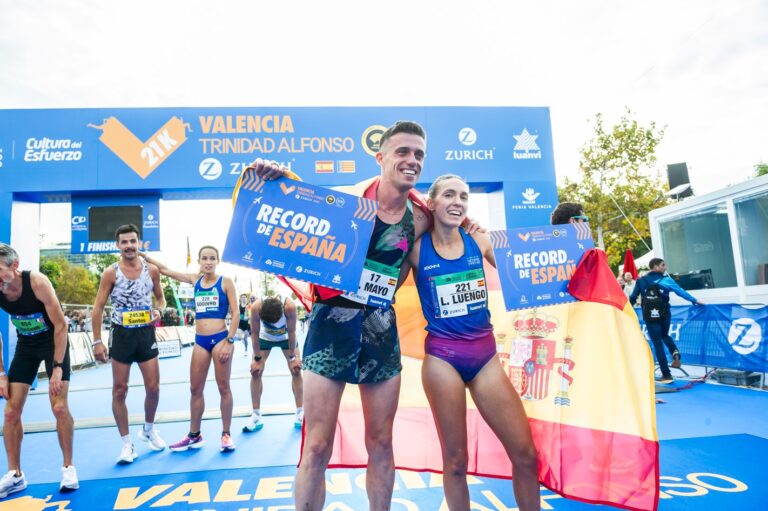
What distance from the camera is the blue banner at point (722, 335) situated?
271 inches

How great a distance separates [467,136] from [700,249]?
5.52 metres

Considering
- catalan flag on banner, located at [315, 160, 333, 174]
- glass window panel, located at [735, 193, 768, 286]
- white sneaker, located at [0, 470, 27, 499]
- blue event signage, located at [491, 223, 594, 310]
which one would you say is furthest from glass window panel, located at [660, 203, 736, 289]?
white sneaker, located at [0, 470, 27, 499]

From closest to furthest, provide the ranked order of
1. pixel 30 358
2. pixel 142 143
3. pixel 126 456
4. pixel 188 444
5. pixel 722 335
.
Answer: pixel 30 358 < pixel 126 456 < pixel 188 444 < pixel 722 335 < pixel 142 143

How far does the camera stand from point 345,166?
9000mm

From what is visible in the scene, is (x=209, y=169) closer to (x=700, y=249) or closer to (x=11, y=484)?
(x=11, y=484)

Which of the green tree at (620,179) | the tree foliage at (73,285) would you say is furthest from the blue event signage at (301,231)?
the tree foliage at (73,285)

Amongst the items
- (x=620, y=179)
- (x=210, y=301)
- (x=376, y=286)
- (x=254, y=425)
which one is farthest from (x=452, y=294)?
(x=620, y=179)

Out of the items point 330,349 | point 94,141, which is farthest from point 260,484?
point 94,141

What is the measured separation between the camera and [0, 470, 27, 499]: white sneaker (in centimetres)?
384

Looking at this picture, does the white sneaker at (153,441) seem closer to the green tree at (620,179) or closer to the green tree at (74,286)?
the green tree at (620,179)

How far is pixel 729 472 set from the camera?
12.1 feet

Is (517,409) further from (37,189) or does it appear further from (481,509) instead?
(37,189)

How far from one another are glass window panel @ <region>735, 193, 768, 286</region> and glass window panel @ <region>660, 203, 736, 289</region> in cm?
34

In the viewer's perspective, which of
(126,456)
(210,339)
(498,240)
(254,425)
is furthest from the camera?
(254,425)
